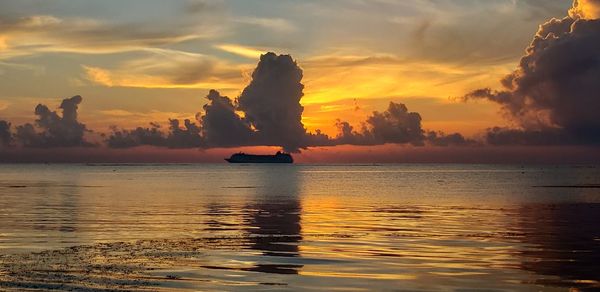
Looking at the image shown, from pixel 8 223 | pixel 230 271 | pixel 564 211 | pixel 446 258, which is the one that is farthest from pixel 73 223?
pixel 564 211

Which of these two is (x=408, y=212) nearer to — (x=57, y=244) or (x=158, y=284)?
(x=57, y=244)

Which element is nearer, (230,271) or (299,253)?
(230,271)

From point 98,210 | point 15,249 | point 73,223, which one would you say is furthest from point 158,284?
point 98,210

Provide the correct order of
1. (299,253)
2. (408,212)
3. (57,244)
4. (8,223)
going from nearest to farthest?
(299,253), (57,244), (8,223), (408,212)

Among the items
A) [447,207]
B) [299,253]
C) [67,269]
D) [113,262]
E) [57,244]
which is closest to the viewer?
[67,269]

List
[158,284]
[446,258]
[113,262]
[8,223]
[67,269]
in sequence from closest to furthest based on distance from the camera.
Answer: [158,284] → [67,269] → [113,262] → [446,258] → [8,223]

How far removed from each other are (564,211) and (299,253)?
43.4 meters

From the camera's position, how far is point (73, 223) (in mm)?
52406

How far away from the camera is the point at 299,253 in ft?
116

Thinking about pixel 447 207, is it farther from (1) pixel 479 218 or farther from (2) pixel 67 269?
(2) pixel 67 269

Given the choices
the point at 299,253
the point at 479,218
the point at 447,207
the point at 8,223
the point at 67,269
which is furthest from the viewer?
the point at 447,207

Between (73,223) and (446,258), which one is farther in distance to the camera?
(73,223)

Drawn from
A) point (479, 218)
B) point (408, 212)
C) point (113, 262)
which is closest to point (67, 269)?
point (113, 262)

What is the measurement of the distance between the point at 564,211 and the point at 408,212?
16.0 meters
